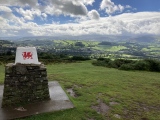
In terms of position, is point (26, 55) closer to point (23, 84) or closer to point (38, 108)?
point (23, 84)

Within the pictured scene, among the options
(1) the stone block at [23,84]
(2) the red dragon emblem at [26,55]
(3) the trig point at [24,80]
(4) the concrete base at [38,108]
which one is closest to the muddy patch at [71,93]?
(4) the concrete base at [38,108]

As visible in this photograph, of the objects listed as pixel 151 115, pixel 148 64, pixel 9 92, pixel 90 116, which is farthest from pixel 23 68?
pixel 148 64

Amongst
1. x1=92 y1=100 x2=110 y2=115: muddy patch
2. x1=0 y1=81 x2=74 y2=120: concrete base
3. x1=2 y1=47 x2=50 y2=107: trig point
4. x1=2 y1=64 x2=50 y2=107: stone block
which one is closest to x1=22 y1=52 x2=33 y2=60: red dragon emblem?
x1=2 y1=47 x2=50 y2=107: trig point

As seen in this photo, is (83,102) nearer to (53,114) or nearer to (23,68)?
(53,114)

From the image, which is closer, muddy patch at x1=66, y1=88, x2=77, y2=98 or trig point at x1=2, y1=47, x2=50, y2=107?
trig point at x1=2, y1=47, x2=50, y2=107

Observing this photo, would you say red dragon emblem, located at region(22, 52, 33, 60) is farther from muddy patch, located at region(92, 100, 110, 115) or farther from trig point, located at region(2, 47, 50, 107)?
muddy patch, located at region(92, 100, 110, 115)

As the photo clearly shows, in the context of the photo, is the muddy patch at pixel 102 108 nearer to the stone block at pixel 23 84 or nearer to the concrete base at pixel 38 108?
the concrete base at pixel 38 108

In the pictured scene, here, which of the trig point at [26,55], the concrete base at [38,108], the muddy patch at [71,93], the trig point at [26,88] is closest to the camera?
the concrete base at [38,108]

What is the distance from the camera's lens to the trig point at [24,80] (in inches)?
297

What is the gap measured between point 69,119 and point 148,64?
25.8 metres

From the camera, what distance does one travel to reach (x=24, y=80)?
7711mm

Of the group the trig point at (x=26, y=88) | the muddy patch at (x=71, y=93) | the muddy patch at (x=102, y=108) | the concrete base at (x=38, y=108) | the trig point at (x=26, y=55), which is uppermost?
the trig point at (x=26, y=55)

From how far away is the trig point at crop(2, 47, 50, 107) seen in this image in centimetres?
754

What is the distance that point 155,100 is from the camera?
10.0m
